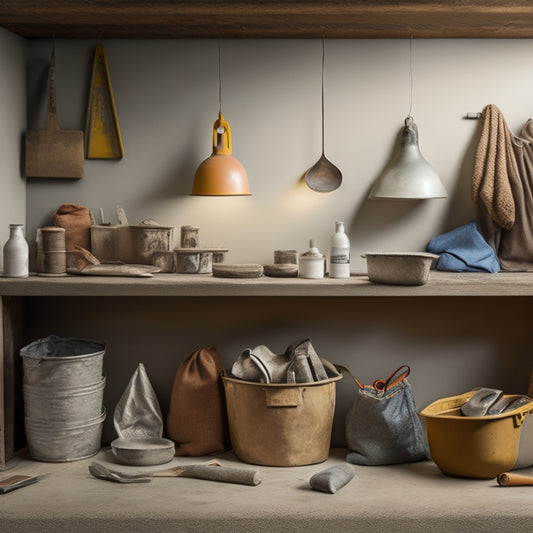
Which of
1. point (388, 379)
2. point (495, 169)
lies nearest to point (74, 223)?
point (388, 379)

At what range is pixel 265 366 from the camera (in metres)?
3.23

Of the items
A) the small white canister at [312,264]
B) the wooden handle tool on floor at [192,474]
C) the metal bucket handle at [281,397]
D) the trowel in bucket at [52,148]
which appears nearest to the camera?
the wooden handle tool on floor at [192,474]

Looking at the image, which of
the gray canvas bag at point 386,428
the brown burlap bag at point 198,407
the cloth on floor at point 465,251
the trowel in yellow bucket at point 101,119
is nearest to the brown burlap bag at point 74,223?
the trowel in yellow bucket at point 101,119

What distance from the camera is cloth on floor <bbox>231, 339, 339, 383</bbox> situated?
319cm

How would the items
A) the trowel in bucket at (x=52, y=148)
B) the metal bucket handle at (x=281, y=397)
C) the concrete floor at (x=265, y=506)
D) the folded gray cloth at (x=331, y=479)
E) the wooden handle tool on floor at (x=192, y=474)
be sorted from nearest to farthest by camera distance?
the concrete floor at (x=265, y=506)
the folded gray cloth at (x=331, y=479)
the wooden handle tool on floor at (x=192, y=474)
the metal bucket handle at (x=281, y=397)
the trowel in bucket at (x=52, y=148)

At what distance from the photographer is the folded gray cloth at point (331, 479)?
2.86 m

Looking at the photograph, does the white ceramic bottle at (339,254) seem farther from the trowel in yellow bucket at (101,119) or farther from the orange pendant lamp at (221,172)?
the trowel in yellow bucket at (101,119)

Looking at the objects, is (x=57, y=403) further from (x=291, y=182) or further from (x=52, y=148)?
(x=291, y=182)

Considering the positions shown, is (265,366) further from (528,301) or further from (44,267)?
(528,301)

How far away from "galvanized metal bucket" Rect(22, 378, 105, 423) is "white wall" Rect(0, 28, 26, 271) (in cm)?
72

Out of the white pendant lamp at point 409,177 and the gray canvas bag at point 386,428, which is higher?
the white pendant lamp at point 409,177

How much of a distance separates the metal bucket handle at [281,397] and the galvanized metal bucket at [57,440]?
2.98 feet

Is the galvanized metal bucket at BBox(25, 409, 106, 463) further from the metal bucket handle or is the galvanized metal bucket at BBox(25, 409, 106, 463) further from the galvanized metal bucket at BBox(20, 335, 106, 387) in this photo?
the metal bucket handle

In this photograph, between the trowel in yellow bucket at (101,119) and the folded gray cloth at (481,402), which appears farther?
the trowel in yellow bucket at (101,119)
